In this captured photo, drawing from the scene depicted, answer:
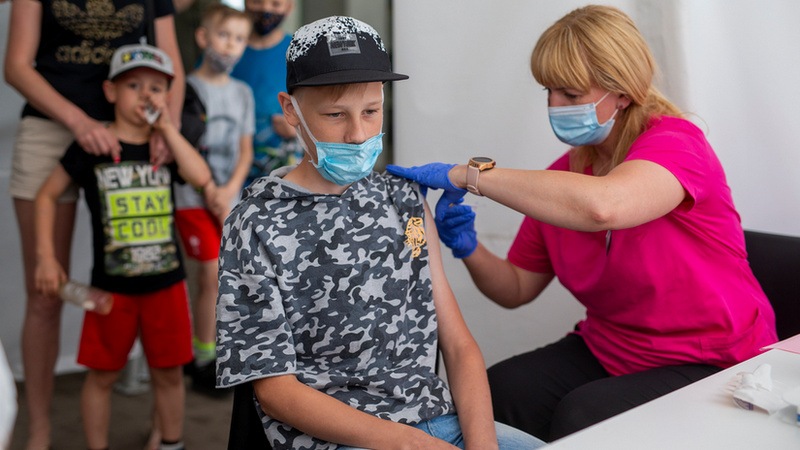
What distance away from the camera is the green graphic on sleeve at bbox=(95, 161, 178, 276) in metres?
2.42

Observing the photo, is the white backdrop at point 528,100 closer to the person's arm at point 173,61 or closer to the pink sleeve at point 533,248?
the pink sleeve at point 533,248

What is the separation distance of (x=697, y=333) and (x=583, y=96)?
57cm

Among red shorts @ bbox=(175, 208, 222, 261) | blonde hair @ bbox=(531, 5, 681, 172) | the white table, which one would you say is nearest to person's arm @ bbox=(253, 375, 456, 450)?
the white table

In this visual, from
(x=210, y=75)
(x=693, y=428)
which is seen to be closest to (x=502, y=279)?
(x=693, y=428)

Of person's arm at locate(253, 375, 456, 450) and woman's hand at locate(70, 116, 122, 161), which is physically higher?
woman's hand at locate(70, 116, 122, 161)

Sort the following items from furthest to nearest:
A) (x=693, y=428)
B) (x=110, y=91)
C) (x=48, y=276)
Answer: (x=110, y=91), (x=48, y=276), (x=693, y=428)

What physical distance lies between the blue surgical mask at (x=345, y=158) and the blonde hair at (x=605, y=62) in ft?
1.68

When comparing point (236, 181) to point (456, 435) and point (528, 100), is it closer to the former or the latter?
point (528, 100)

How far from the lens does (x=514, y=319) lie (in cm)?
271

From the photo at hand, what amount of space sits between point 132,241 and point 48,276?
0.25 meters

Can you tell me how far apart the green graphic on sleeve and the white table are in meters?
1.72

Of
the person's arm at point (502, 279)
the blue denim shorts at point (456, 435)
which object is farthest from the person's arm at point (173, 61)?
the blue denim shorts at point (456, 435)

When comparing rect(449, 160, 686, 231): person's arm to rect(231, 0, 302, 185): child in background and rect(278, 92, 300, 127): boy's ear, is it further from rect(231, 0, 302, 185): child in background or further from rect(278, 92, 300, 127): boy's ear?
rect(231, 0, 302, 185): child in background

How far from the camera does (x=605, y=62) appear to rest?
1744 mm
